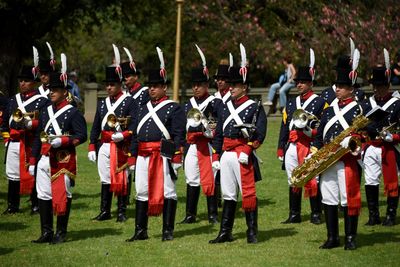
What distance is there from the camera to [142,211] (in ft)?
42.4

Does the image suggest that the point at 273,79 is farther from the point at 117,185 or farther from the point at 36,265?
the point at 36,265

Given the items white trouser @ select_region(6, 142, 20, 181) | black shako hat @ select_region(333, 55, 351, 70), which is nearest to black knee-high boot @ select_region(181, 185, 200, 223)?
white trouser @ select_region(6, 142, 20, 181)

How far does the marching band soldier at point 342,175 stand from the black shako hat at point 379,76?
1456 mm

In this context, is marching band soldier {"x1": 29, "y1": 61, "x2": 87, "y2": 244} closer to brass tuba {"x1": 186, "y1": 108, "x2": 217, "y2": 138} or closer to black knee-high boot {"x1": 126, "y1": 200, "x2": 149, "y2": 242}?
→ black knee-high boot {"x1": 126, "y1": 200, "x2": 149, "y2": 242}

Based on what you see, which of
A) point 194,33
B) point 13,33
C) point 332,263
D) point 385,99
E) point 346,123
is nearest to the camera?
point 332,263

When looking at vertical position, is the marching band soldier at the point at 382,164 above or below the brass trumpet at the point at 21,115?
below

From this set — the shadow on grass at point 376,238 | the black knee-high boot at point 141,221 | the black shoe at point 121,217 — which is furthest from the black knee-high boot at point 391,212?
the black shoe at point 121,217

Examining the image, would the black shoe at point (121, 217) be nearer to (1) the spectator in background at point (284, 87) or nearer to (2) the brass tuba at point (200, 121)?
(2) the brass tuba at point (200, 121)

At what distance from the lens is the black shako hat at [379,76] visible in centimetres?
1355

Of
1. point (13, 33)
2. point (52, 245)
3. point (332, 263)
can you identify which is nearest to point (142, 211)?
point (52, 245)

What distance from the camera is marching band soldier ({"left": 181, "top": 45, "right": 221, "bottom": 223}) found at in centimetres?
1471

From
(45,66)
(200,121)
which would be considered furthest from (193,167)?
(45,66)

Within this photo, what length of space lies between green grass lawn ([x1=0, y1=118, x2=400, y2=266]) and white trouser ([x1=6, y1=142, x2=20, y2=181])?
65 centimetres

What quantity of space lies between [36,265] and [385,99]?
564 cm
